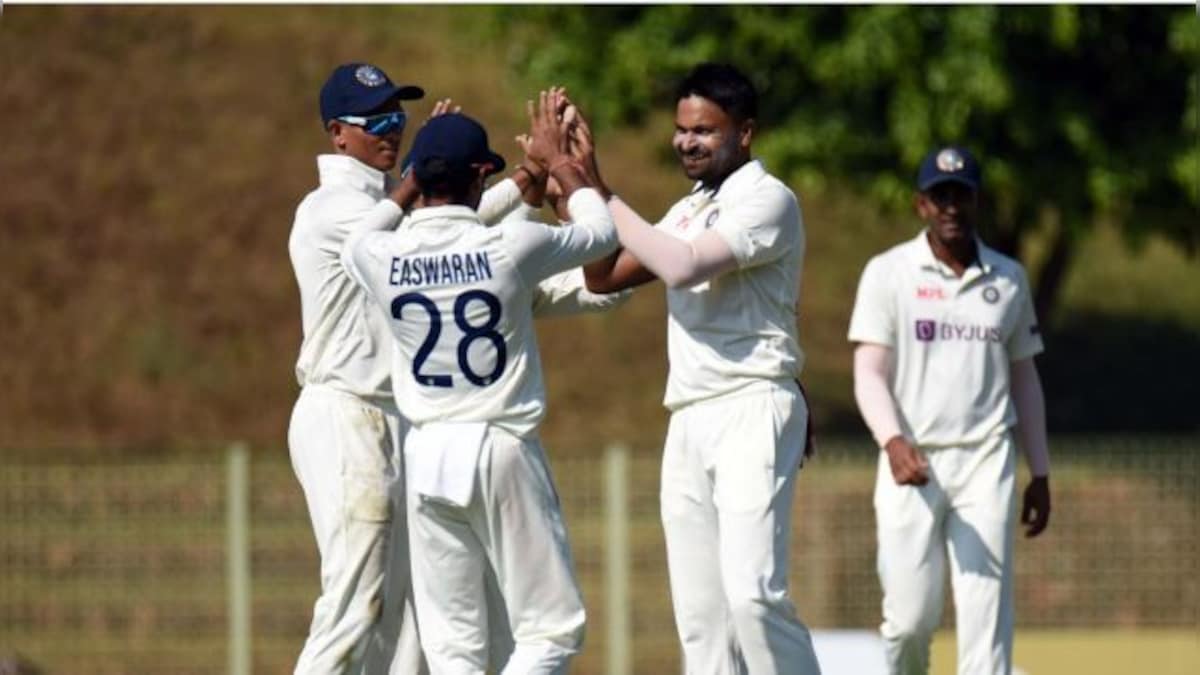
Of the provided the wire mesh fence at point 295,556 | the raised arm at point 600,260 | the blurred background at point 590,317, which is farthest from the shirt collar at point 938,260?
the wire mesh fence at point 295,556

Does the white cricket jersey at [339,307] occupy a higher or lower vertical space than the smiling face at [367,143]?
lower

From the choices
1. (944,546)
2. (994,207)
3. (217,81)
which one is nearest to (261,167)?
(217,81)

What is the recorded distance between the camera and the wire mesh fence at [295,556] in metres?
18.1

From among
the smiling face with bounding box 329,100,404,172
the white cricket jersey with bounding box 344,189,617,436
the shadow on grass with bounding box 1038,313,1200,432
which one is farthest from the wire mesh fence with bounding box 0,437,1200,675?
the white cricket jersey with bounding box 344,189,617,436

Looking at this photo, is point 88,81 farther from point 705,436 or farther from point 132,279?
point 705,436

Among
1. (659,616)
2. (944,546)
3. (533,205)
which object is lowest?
(659,616)

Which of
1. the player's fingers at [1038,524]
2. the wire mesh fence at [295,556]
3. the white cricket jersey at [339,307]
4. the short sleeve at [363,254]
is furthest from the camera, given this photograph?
the wire mesh fence at [295,556]

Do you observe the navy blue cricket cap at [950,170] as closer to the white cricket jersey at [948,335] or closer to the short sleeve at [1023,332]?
the white cricket jersey at [948,335]

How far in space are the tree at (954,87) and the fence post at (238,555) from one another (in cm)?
584

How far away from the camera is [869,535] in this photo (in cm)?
1817

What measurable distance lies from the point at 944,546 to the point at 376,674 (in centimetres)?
257

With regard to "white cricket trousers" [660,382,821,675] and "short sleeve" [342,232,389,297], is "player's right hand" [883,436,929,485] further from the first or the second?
"short sleeve" [342,232,389,297]

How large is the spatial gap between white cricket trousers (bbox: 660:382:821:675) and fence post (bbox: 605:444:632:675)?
28.1ft

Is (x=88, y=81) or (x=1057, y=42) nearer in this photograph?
(x=1057, y=42)
